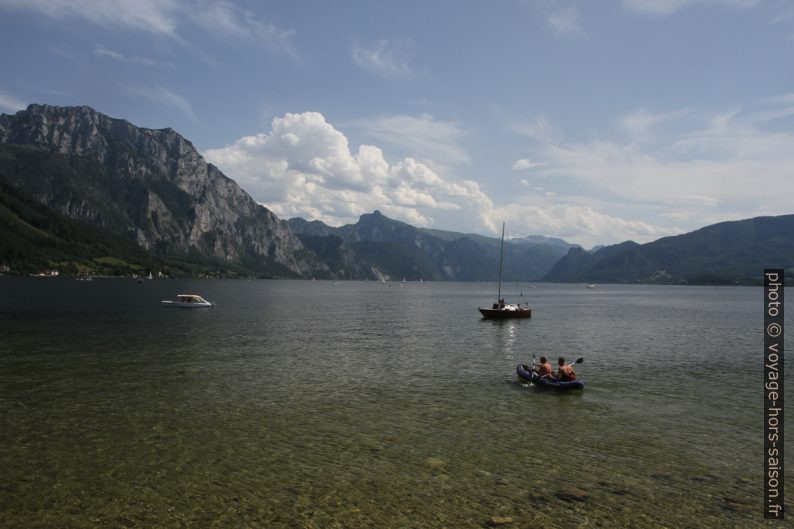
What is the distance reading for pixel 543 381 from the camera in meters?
41.5

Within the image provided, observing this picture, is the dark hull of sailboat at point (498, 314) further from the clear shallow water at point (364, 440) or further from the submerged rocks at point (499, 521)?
the submerged rocks at point (499, 521)

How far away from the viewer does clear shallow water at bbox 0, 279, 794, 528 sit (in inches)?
753

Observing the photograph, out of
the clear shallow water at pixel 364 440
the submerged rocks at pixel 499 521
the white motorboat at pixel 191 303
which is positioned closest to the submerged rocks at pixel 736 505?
the clear shallow water at pixel 364 440

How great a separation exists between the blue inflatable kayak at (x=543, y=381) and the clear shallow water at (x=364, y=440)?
90 cm

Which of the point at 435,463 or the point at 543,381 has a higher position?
the point at 543,381

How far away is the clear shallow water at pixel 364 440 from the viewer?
1912 centimetres

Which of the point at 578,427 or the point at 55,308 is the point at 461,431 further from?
the point at 55,308

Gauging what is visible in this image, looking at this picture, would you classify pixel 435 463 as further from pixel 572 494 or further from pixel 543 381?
pixel 543 381

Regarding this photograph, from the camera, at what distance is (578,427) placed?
30781mm

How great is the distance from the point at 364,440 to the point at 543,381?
20106 mm

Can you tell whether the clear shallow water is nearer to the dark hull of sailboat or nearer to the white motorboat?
the dark hull of sailboat

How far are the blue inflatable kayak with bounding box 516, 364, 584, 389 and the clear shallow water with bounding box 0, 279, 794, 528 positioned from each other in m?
0.90

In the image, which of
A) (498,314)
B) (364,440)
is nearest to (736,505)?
(364,440)

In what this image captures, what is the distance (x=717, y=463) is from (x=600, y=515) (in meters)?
10.1
